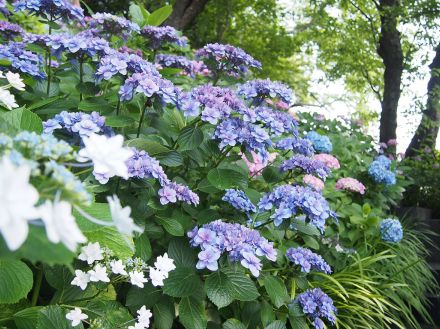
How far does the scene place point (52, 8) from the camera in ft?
6.60

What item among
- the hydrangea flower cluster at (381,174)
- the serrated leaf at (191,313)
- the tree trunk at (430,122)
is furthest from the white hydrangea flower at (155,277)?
the tree trunk at (430,122)

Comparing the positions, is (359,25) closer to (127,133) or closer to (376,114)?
(376,114)

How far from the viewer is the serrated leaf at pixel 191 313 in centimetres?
153

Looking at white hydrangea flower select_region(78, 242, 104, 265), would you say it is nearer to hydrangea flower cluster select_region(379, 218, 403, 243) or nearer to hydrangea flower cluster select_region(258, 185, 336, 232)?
hydrangea flower cluster select_region(258, 185, 336, 232)

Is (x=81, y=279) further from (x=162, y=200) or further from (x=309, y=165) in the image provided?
(x=309, y=165)

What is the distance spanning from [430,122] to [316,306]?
5162 millimetres

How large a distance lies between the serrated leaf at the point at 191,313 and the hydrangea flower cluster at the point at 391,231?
2.02 meters

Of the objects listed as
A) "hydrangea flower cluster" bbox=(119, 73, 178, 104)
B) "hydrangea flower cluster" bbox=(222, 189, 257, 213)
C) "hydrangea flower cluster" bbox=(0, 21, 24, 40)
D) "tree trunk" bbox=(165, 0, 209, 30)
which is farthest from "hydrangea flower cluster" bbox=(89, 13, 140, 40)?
"tree trunk" bbox=(165, 0, 209, 30)

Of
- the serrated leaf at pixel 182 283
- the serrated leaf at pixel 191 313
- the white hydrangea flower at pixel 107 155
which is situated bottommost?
the serrated leaf at pixel 191 313

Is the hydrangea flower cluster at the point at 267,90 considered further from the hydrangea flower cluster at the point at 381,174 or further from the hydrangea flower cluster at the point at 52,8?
the hydrangea flower cluster at the point at 381,174

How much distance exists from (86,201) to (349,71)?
781 cm

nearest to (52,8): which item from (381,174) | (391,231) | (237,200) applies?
(237,200)

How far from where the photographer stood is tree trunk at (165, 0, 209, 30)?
648 cm

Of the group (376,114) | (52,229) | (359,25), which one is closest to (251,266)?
(52,229)
